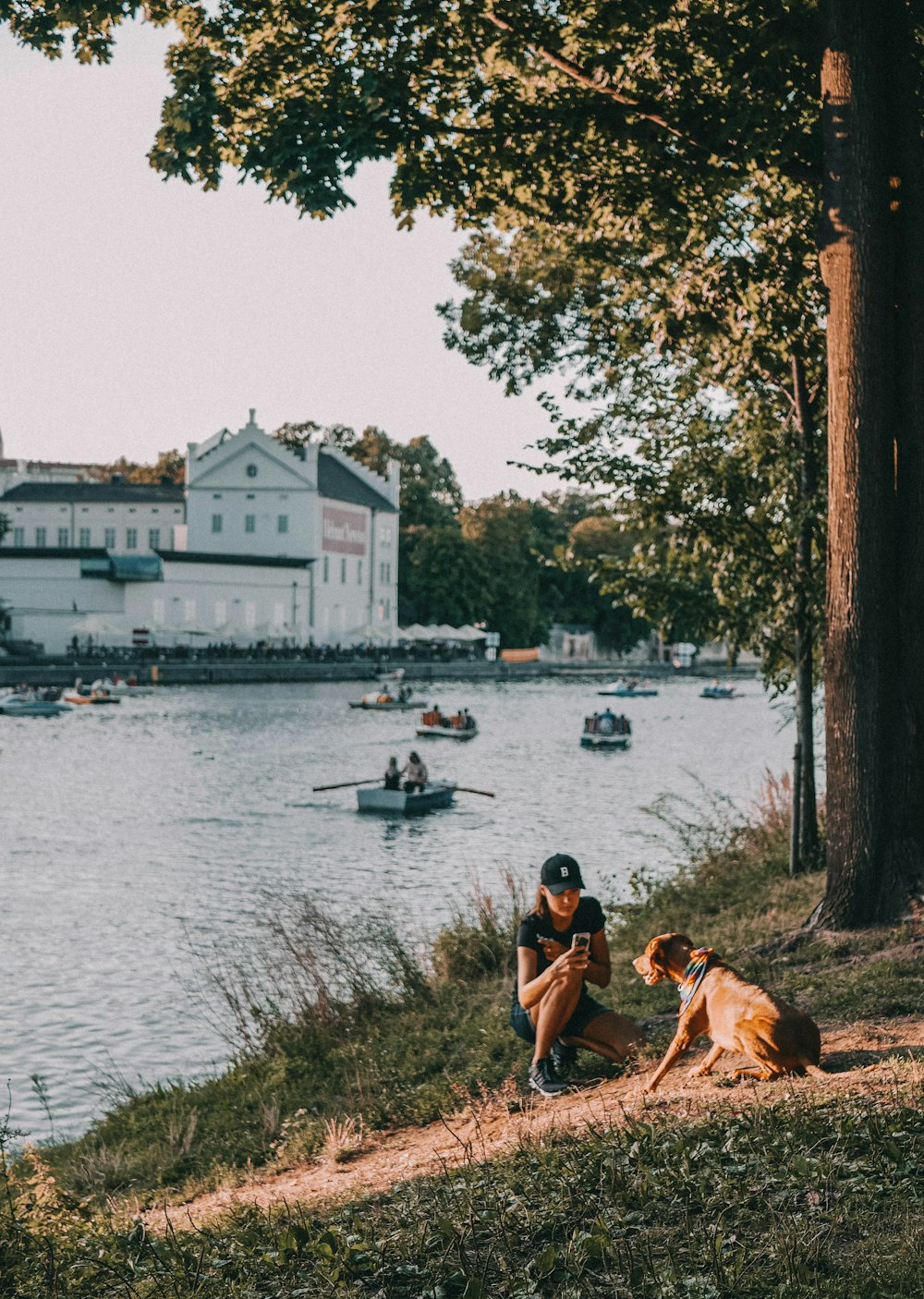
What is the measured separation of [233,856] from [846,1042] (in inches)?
822

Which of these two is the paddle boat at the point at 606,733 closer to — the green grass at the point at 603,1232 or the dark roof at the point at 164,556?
the dark roof at the point at 164,556

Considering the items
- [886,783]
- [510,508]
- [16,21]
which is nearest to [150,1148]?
[886,783]

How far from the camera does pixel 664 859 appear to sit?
23906mm

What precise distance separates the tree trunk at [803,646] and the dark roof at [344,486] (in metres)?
87.6

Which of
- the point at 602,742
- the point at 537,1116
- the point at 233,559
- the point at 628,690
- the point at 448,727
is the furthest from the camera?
the point at 233,559

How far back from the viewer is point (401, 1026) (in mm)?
11125

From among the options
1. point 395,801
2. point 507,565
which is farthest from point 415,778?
point 507,565

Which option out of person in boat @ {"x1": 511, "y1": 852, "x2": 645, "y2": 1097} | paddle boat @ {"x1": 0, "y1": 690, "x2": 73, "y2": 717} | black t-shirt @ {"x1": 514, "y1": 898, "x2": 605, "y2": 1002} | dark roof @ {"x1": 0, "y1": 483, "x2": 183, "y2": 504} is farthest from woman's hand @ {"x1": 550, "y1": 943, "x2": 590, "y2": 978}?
dark roof @ {"x1": 0, "y1": 483, "x2": 183, "y2": 504}

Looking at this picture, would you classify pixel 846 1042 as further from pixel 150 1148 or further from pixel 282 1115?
pixel 150 1148

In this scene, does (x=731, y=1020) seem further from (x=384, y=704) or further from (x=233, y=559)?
(x=233, y=559)

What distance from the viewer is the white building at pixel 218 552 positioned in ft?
281

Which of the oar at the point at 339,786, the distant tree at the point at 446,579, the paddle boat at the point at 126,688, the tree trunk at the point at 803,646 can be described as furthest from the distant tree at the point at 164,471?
the tree trunk at the point at 803,646

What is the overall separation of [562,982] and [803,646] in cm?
693

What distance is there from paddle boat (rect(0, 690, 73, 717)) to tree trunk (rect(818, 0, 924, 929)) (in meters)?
53.2
